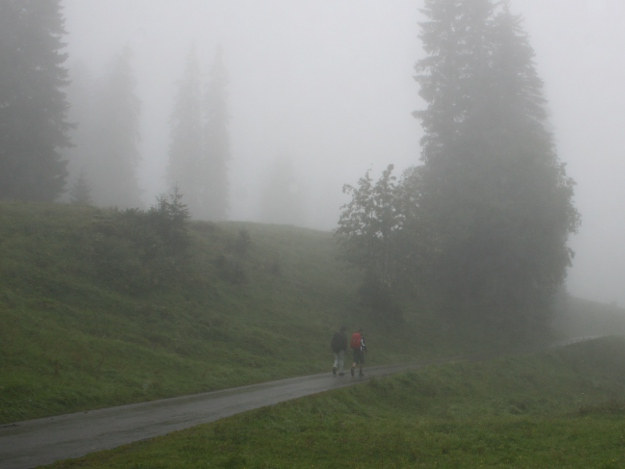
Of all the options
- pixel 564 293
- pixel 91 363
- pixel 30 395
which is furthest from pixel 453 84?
pixel 30 395

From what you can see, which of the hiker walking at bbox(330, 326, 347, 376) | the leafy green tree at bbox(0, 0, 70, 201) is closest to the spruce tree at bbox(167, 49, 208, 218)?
the leafy green tree at bbox(0, 0, 70, 201)

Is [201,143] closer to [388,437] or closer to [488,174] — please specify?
[488,174]

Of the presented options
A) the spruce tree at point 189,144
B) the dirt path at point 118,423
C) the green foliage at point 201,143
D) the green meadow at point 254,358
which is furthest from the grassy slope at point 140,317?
the green foliage at point 201,143

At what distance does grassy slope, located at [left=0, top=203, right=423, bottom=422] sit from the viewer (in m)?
16.8

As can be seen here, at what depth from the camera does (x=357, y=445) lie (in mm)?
11633

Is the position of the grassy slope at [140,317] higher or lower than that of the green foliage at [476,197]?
lower

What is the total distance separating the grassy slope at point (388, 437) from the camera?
10289 mm

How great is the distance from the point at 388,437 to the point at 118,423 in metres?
5.95

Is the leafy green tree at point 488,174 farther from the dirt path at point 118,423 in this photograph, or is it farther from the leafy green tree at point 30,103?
the leafy green tree at point 30,103

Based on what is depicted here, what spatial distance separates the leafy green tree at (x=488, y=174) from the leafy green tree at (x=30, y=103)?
81.0 feet

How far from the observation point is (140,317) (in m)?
23.7

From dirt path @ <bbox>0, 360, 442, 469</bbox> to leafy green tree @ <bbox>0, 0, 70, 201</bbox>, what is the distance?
26376 mm

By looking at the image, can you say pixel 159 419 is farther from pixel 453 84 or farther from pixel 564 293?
pixel 564 293

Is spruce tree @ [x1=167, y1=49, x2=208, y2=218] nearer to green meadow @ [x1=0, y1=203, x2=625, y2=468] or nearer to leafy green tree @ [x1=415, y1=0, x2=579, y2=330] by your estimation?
green meadow @ [x1=0, y1=203, x2=625, y2=468]
